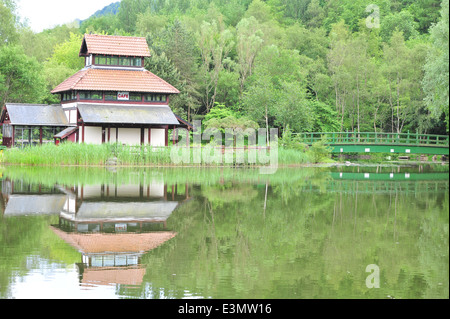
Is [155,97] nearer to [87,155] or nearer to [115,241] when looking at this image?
[87,155]

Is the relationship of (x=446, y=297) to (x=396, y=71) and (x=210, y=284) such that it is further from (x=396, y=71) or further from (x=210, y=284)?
(x=396, y=71)

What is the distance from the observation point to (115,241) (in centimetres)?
1264

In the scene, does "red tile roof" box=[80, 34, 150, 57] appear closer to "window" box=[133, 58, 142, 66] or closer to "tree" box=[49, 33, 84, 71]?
"window" box=[133, 58, 142, 66]

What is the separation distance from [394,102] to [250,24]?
1841cm

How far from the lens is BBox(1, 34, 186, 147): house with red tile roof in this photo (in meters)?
46.4

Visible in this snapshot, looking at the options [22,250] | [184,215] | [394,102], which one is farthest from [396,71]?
[22,250]

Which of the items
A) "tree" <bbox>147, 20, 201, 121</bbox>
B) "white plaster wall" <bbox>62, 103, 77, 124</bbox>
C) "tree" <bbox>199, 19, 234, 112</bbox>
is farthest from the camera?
"tree" <bbox>199, 19, 234, 112</bbox>

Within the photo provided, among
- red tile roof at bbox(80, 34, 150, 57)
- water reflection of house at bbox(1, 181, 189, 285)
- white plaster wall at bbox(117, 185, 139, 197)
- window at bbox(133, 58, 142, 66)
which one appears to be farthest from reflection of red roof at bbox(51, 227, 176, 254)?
window at bbox(133, 58, 142, 66)

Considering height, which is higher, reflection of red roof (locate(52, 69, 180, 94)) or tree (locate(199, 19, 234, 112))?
tree (locate(199, 19, 234, 112))

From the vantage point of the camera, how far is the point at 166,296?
8.73 meters

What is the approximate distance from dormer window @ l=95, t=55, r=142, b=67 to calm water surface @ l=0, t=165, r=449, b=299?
28.3m

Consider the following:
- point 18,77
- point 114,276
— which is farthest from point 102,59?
point 114,276

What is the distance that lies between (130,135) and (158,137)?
2.18m

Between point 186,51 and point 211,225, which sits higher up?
point 186,51
